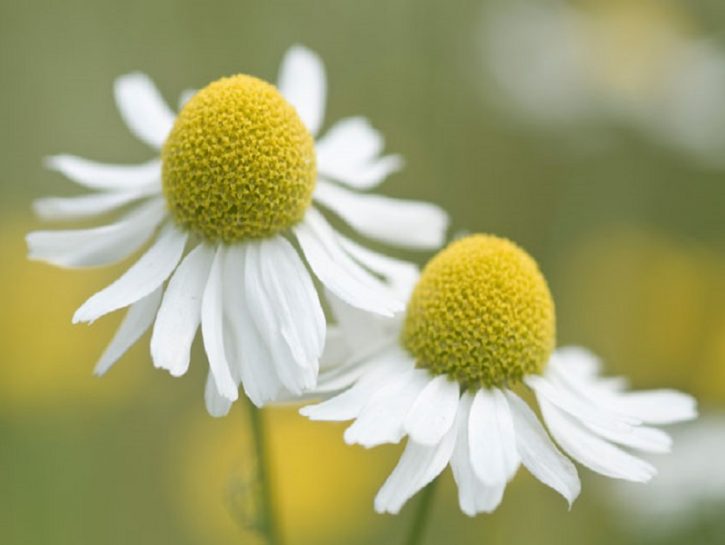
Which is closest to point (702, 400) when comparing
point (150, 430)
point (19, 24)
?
point (150, 430)

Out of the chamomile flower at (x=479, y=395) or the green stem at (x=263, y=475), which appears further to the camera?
the green stem at (x=263, y=475)

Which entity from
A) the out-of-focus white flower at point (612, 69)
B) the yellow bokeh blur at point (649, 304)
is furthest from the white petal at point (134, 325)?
the out-of-focus white flower at point (612, 69)

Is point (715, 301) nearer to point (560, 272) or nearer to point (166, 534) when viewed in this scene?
point (560, 272)

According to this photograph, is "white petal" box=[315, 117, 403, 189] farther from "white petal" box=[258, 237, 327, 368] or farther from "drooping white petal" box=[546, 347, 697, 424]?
"drooping white petal" box=[546, 347, 697, 424]

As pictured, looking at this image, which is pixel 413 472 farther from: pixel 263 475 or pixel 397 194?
pixel 397 194

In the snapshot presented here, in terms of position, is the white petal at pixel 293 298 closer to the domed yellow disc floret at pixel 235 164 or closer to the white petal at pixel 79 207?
the domed yellow disc floret at pixel 235 164
